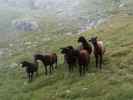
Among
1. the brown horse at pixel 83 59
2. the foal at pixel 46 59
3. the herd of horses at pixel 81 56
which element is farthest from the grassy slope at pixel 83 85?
the foal at pixel 46 59

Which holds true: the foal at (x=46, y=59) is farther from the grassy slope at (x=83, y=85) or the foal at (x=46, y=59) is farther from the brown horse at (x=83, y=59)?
the brown horse at (x=83, y=59)

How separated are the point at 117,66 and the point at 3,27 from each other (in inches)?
4580

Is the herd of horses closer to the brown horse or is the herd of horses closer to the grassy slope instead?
the brown horse

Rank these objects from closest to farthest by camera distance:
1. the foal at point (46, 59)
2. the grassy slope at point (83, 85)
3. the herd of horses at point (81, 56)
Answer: the grassy slope at point (83, 85), the herd of horses at point (81, 56), the foal at point (46, 59)

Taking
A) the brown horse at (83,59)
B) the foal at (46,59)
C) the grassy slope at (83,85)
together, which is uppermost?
the brown horse at (83,59)

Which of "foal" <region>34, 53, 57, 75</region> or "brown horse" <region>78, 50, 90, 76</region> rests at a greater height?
"brown horse" <region>78, 50, 90, 76</region>

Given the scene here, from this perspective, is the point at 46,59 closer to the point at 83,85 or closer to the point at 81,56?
the point at 81,56

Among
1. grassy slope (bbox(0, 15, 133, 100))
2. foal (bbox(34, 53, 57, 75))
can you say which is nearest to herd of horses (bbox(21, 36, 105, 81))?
foal (bbox(34, 53, 57, 75))

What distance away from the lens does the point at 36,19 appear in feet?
465

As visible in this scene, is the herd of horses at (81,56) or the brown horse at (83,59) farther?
the herd of horses at (81,56)

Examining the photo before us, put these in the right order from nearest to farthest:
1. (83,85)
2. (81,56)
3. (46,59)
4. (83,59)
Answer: (83,85)
(81,56)
(83,59)
(46,59)

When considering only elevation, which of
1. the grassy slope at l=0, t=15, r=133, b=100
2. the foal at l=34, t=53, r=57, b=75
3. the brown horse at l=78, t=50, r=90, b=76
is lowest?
the grassy slope at l=0, t=15, r=133, b=100

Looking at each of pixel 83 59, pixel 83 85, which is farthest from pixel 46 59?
pixel 83 85

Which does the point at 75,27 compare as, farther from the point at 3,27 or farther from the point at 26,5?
the point at 26,5
